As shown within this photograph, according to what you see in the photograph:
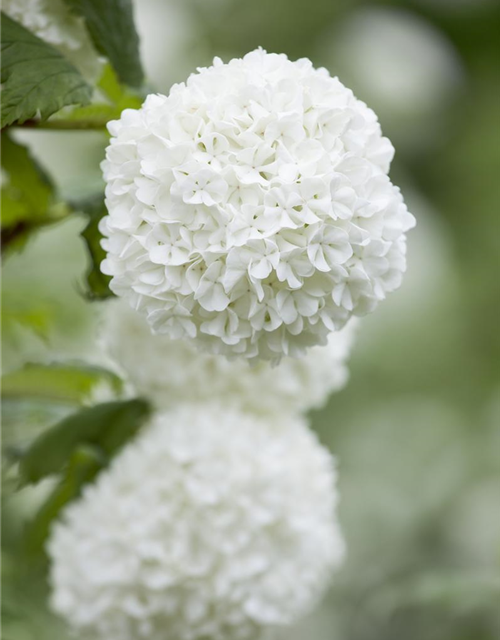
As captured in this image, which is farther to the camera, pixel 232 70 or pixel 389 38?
pixel 389 38

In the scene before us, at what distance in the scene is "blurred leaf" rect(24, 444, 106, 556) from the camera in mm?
767

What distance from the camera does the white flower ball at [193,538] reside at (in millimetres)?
712

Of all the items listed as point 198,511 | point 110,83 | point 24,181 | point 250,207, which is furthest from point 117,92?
point 198,511

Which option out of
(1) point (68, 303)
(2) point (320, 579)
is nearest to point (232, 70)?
(2) point (320, 579)

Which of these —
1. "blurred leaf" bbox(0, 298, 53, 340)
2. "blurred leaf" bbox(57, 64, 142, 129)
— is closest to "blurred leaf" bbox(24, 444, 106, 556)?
"blurred leaf" bbox(0, 298, 53, 340)

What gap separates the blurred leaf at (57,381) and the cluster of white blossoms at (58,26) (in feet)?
0.93

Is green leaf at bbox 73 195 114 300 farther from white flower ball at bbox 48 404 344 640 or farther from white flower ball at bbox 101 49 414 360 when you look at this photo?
white flower ball at bbox 48 404 344 640

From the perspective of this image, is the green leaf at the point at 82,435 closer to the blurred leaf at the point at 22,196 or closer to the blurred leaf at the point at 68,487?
the blurred leaf at the point at 68,487

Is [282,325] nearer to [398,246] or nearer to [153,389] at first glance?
[398,246]

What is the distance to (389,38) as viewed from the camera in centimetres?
240

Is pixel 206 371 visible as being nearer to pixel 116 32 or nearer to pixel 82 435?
pixel 82 435

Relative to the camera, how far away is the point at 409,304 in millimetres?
2174

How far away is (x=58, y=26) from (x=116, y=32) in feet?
0.13

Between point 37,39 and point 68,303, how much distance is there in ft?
2.30
